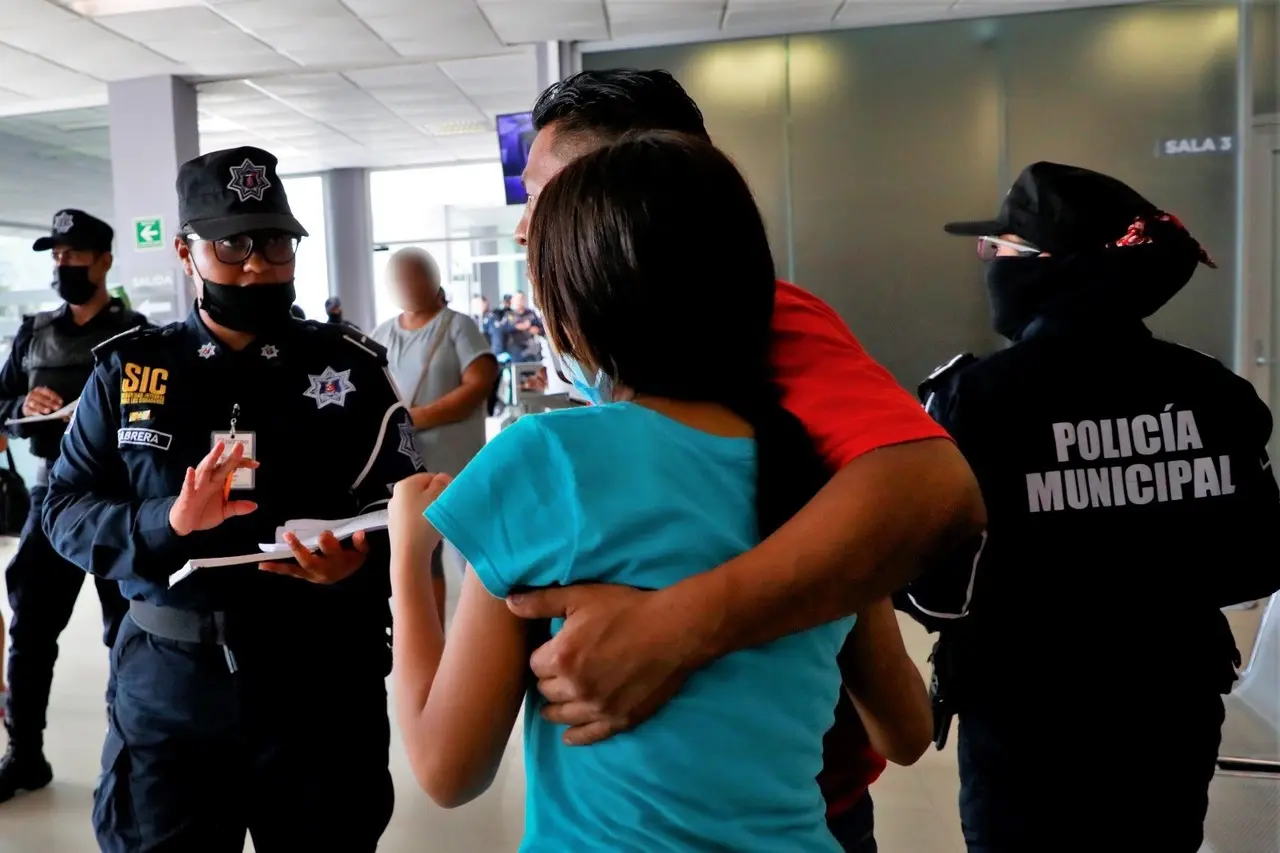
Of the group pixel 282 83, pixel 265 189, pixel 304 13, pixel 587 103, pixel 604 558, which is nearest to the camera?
pixel 604 558

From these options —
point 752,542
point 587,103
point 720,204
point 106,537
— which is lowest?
point 106,537

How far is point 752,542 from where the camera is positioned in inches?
26.3

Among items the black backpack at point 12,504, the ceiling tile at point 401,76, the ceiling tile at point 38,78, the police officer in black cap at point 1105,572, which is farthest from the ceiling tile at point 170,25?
the police officer in black cap at point 1105,572

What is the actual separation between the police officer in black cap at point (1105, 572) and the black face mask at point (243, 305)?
111cm

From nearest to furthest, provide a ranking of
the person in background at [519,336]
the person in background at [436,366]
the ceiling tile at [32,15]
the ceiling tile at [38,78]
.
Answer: the person in background at [436,366] → the ceiling tile at [32,15] → the ceiling tile at [38,78] → the person in background at [519,336]

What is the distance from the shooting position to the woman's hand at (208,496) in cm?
125

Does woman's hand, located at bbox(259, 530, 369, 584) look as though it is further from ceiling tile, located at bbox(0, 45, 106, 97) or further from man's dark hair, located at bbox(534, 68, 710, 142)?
ceiling tile, located at bbox(0, 45, 106, 97)

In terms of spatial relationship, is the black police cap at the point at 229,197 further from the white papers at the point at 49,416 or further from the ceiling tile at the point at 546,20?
the ceiling tile at the point at 546,20

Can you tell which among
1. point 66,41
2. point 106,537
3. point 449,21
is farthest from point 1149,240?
point 66,41

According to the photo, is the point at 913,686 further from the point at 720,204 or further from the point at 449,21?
the point at 449,21

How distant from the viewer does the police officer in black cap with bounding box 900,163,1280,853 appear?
4.09ft

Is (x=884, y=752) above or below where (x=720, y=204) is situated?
below

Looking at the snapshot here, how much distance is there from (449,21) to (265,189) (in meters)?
4.40

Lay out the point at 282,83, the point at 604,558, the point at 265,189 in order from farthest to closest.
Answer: the point at 282,83
the point at 265,189
the point at 604,558
